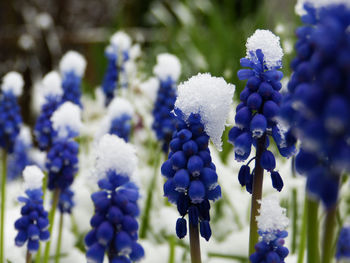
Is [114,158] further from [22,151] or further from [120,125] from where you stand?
[22,151]

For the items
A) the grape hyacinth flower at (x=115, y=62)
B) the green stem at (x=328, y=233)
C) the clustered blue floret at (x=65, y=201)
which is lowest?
the green stem at (x=328, y=233)

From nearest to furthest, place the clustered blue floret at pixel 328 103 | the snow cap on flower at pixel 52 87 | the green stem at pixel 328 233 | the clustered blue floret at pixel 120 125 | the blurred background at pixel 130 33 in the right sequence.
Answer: the clustered blue floret at pixel 328 103 → the green stem at pixel 328 233 → the clustered blue floret at pixel 120 125 → the snow cap on flower at pixel 52 87 → the blurred background at pixel 130 33

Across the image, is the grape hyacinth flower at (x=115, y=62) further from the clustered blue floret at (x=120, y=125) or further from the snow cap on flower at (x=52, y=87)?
the clustered blue floret at (x=120, y=125)

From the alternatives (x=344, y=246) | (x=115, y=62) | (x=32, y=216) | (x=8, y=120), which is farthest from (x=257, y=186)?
(x=115, y=62)

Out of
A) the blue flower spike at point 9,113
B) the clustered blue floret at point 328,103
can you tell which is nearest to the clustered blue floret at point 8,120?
the blue flower spike at point 9,113

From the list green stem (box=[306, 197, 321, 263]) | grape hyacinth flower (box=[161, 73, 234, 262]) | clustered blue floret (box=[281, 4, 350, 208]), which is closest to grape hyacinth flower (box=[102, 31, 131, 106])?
grape hyacinth flower (box=[161, 73, 234, 262])

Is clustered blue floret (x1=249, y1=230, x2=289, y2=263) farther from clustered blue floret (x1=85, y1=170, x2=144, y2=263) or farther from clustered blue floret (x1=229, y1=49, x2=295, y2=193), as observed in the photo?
clustered blue floret (x1=85, y1=170, x2=144, y2=263)

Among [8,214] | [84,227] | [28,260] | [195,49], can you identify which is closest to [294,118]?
[28,260]
